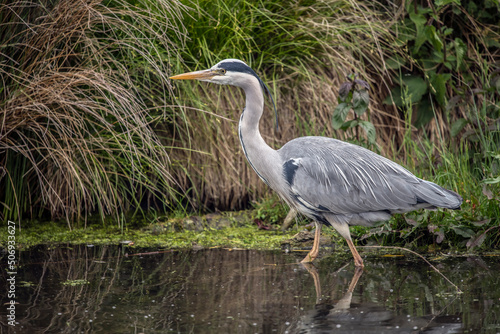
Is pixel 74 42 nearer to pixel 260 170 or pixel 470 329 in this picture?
pixel 260 170

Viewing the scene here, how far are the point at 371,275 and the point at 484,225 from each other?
3.50 ft

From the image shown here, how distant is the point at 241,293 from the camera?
12.0 feet

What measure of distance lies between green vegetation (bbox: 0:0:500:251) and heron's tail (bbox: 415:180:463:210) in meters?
0.28

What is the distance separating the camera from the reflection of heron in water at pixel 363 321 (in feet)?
9.66

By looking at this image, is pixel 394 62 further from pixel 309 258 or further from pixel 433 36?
pixel 309 258

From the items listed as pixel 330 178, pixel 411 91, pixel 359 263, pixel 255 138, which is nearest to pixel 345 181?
pixel 330 178

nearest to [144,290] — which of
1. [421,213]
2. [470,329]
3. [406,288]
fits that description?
[406,288]

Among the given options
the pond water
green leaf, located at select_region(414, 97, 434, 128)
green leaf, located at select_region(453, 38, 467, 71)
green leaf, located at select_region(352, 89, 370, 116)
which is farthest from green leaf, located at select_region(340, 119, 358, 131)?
green leaf, located at select_region(453, 38, 467, 71)

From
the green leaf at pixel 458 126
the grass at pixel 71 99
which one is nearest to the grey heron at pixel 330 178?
the grass at pixel 71 99

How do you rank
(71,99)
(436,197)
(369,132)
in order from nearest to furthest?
(436,197) < (71,99) < (369,132)

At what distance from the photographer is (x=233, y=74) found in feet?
14.9

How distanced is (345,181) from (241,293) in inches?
48.0

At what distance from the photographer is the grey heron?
14.0ft

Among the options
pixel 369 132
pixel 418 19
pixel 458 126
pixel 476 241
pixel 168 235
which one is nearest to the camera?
pixel 476 241
